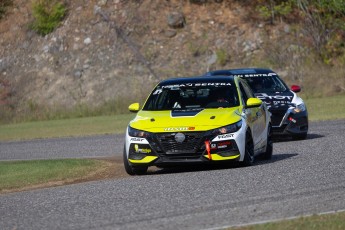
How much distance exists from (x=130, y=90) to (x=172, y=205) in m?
33.2

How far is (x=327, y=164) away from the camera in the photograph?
17.1 metres

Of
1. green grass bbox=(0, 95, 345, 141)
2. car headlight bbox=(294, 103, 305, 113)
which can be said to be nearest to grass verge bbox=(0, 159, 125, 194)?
car headlight bbox=(294, 103, 305, 113)

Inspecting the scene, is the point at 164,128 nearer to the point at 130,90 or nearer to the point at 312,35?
the point at 130,90

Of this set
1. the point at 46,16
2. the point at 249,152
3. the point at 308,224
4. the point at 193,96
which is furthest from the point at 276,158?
the point at 46,16

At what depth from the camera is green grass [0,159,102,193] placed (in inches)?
715

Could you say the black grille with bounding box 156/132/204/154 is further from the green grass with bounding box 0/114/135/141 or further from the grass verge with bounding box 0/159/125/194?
the green grass with bounding box 0/114/135/141

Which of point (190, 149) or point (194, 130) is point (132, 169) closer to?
point (190, 149)

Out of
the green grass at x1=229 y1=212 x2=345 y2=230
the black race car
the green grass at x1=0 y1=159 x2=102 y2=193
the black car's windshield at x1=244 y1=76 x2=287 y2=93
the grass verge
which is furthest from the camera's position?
the black car's windshield at x1=244 y1=76 x2=287 y2=93

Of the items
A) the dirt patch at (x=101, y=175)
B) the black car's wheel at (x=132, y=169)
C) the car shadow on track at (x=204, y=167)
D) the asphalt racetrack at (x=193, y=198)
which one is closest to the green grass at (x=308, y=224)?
the asphalt racetrack at (x=193, y=198)

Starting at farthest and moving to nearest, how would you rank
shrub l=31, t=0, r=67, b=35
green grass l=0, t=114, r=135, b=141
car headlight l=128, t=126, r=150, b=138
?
shrub l=31, t=0, r=67, b=35 < green grass l=0, t=114, r=135, b=141 < car headlight l=128, t=126, r=150, b=138

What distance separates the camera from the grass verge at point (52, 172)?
18.0 metres

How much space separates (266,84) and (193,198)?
11360mm

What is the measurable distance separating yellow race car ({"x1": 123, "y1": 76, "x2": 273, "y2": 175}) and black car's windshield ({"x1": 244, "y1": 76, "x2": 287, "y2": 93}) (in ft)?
19.6

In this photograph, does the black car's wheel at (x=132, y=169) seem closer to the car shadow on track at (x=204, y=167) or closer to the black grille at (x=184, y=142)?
the car shadow on track at (x=204, y=167)
